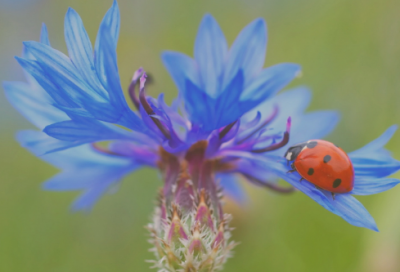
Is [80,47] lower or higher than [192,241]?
higher

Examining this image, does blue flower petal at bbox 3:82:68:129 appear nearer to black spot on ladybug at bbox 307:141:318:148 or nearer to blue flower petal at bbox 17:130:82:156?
blue flower petal at bbox 17:130:82:156

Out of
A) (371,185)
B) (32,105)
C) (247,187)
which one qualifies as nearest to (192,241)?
(371,185)

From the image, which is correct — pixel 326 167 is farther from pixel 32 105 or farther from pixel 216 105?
pixel 32 105

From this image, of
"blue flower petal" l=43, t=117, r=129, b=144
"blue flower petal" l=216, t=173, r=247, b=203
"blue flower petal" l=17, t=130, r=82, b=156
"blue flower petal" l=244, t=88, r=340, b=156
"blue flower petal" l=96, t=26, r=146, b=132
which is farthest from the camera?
"blue flower petal" l=216, t=173, r=247, b=203

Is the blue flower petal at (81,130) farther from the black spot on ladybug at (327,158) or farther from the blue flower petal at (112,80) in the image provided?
the black spot on ladybug at (327,158)

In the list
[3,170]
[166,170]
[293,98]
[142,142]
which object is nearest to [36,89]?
[142,142]

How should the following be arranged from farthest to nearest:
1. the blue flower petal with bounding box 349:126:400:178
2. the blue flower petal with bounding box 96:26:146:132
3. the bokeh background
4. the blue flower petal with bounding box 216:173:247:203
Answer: the bokeh background < the blue flower petal with bounding box 216:173:247:203 < the blue flower petal with bounding box 349:126:400:178 < the blue flower petal with bounding box 96:26:146:132

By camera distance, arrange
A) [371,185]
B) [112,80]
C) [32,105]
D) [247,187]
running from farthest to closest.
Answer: [247,187], [32,105], [371,185], [112,80]

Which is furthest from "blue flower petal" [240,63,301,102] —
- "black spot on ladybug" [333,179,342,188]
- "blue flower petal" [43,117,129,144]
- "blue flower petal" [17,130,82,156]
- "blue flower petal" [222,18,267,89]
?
"blue flower petal" [17,130,82,156]
